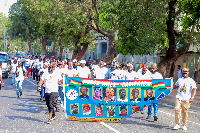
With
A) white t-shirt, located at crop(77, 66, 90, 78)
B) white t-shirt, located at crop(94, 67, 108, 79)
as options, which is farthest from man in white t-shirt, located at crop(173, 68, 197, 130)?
white t-shirt, located at crop(94, 67, 108, 79)

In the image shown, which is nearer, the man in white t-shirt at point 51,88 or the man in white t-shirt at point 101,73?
the man in white t-shirt at point 51,88

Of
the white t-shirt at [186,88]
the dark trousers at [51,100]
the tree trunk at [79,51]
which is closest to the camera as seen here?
the white t-shirt at [186,88]

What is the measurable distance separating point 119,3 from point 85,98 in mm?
10476

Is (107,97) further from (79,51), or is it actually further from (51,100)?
(79,51)

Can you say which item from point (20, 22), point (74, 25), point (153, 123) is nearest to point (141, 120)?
point (153, 123)

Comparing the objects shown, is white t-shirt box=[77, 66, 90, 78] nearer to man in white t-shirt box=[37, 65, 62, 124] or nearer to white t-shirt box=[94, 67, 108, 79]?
white t-shirt box=[94, 67, 108, 79]

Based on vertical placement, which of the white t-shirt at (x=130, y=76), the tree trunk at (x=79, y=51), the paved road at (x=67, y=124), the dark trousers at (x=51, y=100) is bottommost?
the paved road at (x=67, y=124)

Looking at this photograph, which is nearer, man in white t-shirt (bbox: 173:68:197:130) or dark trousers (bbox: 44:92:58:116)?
man in white t-shirt (bbox: 173:68:197:130)

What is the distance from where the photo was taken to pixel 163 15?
52.4 feet

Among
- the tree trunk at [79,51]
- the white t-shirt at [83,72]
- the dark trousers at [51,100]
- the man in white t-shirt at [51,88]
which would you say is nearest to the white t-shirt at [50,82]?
the man in white t-shirt at [51,88]

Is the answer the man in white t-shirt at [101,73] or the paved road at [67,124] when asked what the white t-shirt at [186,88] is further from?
the man in white t-shirt at [101,73]

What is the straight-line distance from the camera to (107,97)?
888cm

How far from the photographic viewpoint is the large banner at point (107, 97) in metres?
8.63

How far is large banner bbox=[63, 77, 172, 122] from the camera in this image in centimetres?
863
